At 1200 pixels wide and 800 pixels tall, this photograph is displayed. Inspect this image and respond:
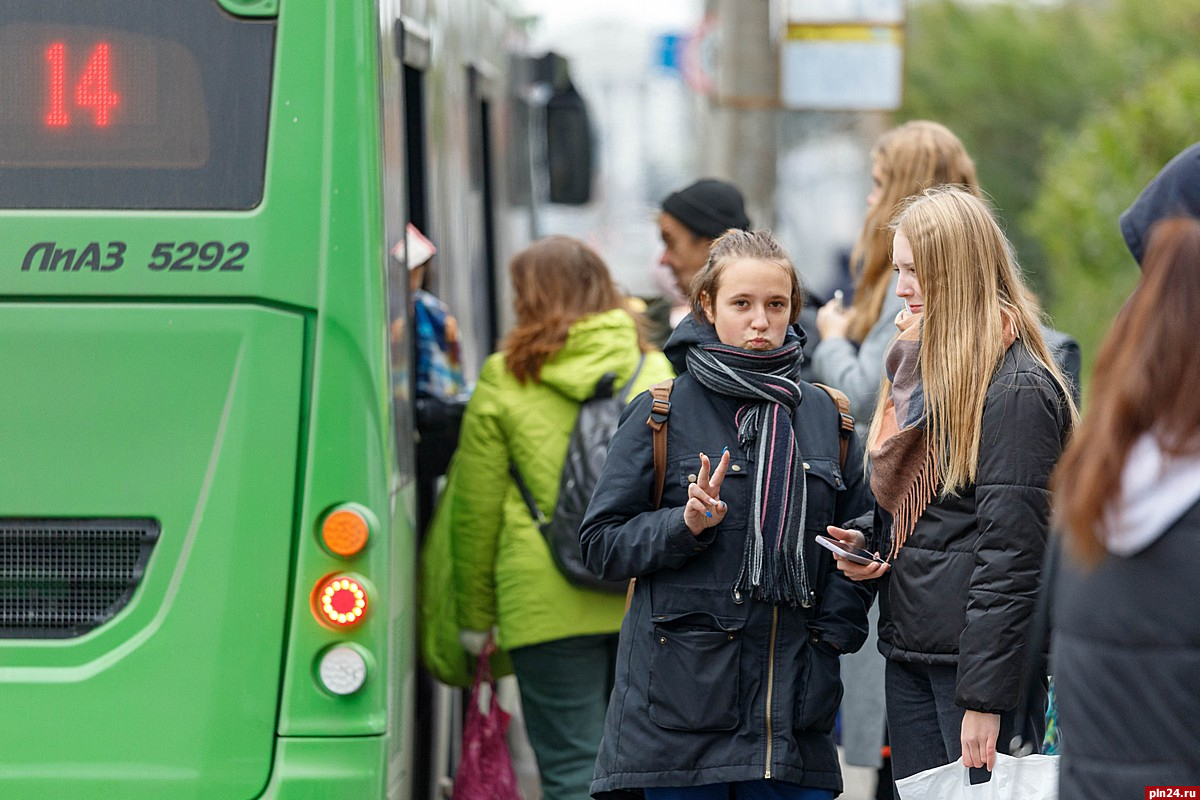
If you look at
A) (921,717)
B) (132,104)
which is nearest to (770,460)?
(921,717)

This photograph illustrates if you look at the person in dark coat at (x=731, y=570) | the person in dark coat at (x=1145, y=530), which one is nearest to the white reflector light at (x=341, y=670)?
the person in dark coat at (x=731, y=570)

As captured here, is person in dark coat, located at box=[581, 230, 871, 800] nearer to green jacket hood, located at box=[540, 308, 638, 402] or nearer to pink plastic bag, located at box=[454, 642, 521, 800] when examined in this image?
green jacket hood, located at box=[540, 308, 638, 402]

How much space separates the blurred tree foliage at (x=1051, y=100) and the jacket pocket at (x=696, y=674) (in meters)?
13.7

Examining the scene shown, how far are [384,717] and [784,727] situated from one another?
92 cm

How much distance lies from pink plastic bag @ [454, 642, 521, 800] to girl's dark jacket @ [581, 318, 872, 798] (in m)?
1.28

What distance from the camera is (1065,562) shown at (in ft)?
7.89

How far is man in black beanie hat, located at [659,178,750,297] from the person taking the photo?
4.95 meters

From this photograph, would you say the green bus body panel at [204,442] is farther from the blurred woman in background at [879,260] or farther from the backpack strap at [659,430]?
the blurred woman in background at [879,260]

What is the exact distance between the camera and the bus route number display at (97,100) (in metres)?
3.47

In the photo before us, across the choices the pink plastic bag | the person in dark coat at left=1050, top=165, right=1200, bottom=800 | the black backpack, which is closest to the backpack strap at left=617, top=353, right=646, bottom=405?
the black backpack

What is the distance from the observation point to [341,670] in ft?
11.5

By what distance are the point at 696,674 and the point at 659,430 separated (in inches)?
20.8

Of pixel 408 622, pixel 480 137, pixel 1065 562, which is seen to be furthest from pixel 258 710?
pixel 480 137

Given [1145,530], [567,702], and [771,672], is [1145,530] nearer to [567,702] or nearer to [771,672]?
[771,672]
